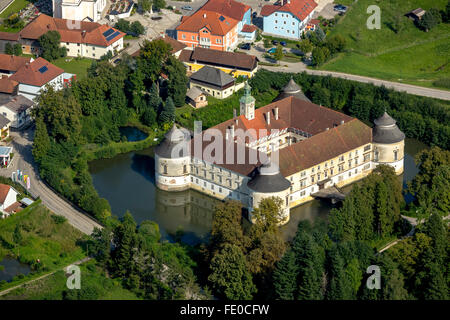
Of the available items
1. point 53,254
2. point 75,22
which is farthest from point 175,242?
point 75,22

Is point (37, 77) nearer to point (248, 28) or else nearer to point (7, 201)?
point (7, 201)

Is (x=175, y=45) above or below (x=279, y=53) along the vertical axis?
above

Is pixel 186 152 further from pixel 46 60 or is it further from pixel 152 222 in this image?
pixel 46 60

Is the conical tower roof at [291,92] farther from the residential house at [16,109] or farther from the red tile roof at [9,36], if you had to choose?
the red tile roof at [9,36]

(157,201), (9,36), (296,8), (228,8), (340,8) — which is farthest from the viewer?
(340,8)

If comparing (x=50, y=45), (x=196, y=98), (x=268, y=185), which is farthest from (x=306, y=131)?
(x=50, y=45)

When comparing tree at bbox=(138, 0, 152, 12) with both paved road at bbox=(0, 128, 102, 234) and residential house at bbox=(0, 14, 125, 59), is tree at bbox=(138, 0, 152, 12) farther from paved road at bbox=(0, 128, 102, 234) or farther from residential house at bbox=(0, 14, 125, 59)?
paved road at bbox=(0, 128, 102, 234)
